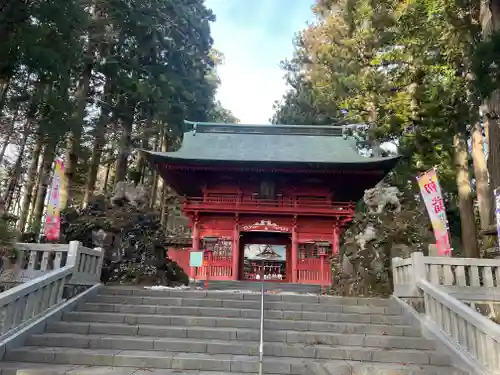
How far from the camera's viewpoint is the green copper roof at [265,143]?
15.7m

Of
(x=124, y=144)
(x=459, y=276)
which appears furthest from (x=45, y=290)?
(x=124, y=144)

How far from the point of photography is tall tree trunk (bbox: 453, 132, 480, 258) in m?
12.9

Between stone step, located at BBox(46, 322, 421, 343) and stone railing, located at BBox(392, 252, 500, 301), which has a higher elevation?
stone railing, located at BBox(392, 252, 500, 301)

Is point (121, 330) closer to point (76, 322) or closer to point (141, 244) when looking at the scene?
point (76, 322)

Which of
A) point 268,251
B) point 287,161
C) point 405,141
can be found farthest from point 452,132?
point 268,251

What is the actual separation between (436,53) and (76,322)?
1337cm

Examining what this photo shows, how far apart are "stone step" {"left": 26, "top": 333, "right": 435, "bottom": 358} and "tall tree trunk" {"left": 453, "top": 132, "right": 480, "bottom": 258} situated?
8691 millimetres

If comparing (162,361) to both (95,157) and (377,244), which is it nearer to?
(377,244)

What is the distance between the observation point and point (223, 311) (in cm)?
659

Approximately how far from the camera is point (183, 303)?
695 centimetres

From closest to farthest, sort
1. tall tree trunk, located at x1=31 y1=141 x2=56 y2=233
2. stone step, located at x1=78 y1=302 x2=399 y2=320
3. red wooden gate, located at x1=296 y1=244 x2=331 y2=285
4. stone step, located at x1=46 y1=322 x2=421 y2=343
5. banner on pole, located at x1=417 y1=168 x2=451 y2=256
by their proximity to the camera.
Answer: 1. stone step, located at x1=46 y1=322 x2=421 y2=343
2. stone step, located at x1=78 y1=302 x2=399 y2=320
3. banner on pole, located at x1=417 y1=168 x2=451 y2=256
4. tall tree trunk, located at x1=31 y1=141 x2=56 y2=233
5. red wooden gate, located at x1=296 y1=244 x2=331 y2=285

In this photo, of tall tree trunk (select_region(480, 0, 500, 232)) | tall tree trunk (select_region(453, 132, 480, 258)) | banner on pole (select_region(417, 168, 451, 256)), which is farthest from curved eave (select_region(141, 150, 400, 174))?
tall tree trunk (select_region(480, 0, 500, 232))

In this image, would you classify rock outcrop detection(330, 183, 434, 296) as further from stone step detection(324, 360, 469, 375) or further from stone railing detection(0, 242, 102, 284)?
stone railing detection(0, 242, 102, 284)

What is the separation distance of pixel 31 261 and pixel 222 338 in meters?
3.76
